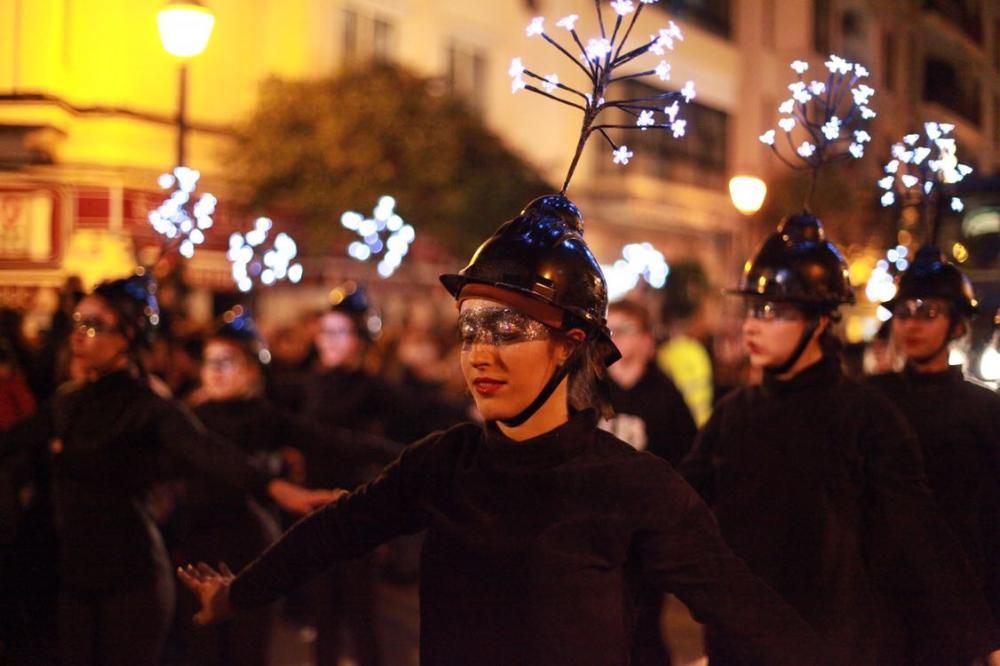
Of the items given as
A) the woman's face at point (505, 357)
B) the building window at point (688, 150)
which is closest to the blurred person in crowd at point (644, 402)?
the woman's face at point (505, 357)

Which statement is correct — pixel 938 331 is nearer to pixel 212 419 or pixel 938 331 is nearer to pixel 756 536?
pixel 756 536

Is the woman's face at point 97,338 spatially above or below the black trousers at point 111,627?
above

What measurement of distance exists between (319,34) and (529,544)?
20978mm

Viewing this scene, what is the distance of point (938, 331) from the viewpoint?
616 cm

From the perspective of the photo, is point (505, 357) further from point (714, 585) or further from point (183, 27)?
point (183, 27)

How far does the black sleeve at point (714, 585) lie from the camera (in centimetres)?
331

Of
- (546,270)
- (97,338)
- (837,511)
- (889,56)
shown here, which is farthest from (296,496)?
(889,56)

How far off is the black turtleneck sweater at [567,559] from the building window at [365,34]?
20.6 metres

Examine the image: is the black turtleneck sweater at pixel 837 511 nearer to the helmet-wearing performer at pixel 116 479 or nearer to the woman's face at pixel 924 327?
the woman's face at pixel 924 327

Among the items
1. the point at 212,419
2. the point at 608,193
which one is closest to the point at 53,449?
the point at 212,419

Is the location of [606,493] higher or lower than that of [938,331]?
lower

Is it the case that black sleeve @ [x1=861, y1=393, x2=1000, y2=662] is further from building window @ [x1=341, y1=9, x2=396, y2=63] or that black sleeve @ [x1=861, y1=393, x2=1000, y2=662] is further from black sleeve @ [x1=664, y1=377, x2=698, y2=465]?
building window @ [x1=341, y1=9, x2=396, y2=63]

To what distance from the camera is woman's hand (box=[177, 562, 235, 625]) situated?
3.86 metres

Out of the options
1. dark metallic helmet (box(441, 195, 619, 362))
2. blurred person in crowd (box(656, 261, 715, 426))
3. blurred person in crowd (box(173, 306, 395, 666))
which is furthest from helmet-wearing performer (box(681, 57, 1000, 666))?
blurred person in crowd (box(656, 261, 715, 426))
